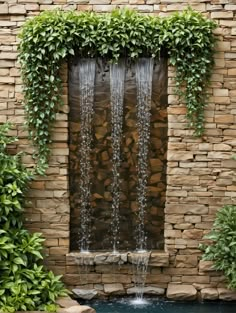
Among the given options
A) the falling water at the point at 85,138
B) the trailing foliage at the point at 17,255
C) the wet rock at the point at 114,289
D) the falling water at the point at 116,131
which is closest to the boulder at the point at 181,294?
the wet rock at the point at 114,289

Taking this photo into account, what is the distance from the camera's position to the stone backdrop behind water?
567 cm

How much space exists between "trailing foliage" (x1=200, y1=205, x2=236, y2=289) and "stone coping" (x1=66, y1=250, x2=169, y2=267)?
1.61 feet

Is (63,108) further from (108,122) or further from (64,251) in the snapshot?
(64,251)

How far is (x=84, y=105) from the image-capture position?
223 inches

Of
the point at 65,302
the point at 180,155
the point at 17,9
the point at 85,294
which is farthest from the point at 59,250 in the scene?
the point at 17,9

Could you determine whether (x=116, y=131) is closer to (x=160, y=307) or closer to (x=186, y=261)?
(x=186, y=261)

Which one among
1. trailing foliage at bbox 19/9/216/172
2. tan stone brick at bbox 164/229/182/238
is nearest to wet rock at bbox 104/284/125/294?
tan stone brick at bbox 164/229/182/238

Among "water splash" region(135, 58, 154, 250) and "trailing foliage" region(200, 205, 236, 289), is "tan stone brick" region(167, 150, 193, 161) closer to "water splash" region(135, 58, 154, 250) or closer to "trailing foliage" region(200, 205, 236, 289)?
"water splash" region(135, 58, 154, 250)

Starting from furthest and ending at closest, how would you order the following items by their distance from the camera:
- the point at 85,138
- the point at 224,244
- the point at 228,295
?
the point at 85,138
the point at 228,295
the point at 224,244

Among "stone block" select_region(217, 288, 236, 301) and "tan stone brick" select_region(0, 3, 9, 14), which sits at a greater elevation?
"tan stone brick" select_region(0, 3, 9, 14)

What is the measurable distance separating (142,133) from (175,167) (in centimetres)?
54

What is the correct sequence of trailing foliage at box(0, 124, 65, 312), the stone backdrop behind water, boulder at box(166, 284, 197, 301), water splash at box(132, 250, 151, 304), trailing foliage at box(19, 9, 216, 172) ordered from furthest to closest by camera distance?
1. the stone backdrop behind water
2. water splash at box(132, 250, 151, 304)
3. boulder at box(166, 284, 197, 301)
4. trailing foliage at box(19, 9, 216, 172)
5. trailing foliage at box(0, 124, 65, 312)

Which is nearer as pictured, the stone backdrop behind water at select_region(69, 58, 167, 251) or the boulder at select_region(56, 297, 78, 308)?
the boulder at select_region(56, 297, 78, 308)

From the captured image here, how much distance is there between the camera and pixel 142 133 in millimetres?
5703
